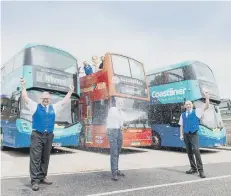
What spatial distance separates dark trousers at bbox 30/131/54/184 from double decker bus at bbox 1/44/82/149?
4919 millimetres

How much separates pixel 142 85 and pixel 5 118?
17.4 feet

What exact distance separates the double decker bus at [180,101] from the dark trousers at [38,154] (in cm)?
796

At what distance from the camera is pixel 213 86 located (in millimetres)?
13047

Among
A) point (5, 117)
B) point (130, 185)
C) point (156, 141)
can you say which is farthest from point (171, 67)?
point (130, 185)

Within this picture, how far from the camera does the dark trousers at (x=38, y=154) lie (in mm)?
5066

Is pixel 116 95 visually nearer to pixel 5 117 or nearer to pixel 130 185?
pixel 5 117

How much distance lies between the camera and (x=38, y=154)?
5.13m

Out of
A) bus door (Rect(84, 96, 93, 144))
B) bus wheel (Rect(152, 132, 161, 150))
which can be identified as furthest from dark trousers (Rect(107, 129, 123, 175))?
bus wheel (Rect(152, 132, 161, 150))

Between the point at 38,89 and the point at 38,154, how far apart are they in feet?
18.4

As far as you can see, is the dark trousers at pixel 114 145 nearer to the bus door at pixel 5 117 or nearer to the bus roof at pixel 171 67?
the bus door at pixel 5 117

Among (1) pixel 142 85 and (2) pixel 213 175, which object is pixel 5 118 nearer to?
(1) pixel 142 85

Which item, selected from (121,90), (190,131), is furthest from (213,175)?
(121,90)

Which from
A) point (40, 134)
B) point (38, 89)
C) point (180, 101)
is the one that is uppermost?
point (38, 89)

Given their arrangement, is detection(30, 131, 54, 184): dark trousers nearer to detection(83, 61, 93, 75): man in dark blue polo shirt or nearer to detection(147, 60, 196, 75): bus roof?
detection(83, 61, 93, 75): man in dark blue polo shirt
